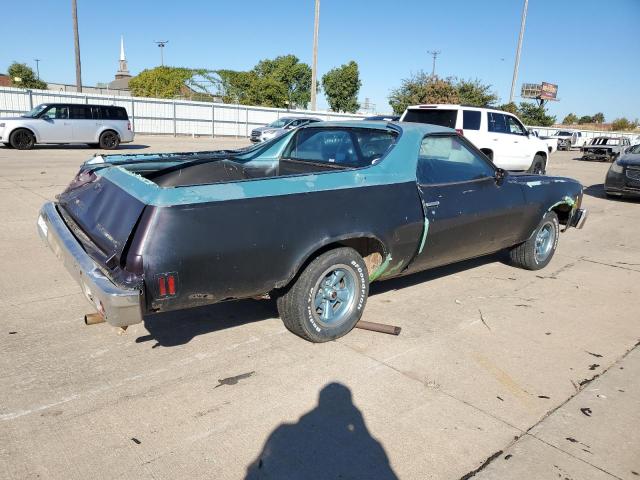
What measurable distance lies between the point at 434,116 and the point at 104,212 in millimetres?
10211

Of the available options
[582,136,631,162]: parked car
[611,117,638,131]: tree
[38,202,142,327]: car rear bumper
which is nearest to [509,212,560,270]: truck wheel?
[38,202,142,327]: car rear bumper

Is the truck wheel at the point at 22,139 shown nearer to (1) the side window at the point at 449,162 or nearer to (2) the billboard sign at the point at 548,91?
(1) the side window at the point at 449,162

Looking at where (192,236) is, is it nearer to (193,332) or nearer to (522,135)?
(193,332)

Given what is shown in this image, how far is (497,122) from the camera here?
42.6 ft

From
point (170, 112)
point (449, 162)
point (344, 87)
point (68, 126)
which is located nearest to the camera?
point (449, 162)

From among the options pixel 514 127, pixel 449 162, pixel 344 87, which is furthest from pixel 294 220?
pixel 344 87

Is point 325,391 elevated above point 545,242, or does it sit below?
below

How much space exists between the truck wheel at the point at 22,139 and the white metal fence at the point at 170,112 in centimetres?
905

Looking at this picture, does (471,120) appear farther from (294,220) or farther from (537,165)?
(294,220)

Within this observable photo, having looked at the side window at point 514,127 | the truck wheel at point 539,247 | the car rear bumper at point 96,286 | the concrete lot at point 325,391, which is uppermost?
the side window at point 514,127

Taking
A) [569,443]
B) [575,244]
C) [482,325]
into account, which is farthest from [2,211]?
[575,244]

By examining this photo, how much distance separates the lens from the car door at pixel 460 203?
420cm

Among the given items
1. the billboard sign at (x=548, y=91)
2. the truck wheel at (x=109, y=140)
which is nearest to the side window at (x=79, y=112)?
the truck wheel at (x=109, y=140)

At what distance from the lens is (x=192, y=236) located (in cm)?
→ 284
